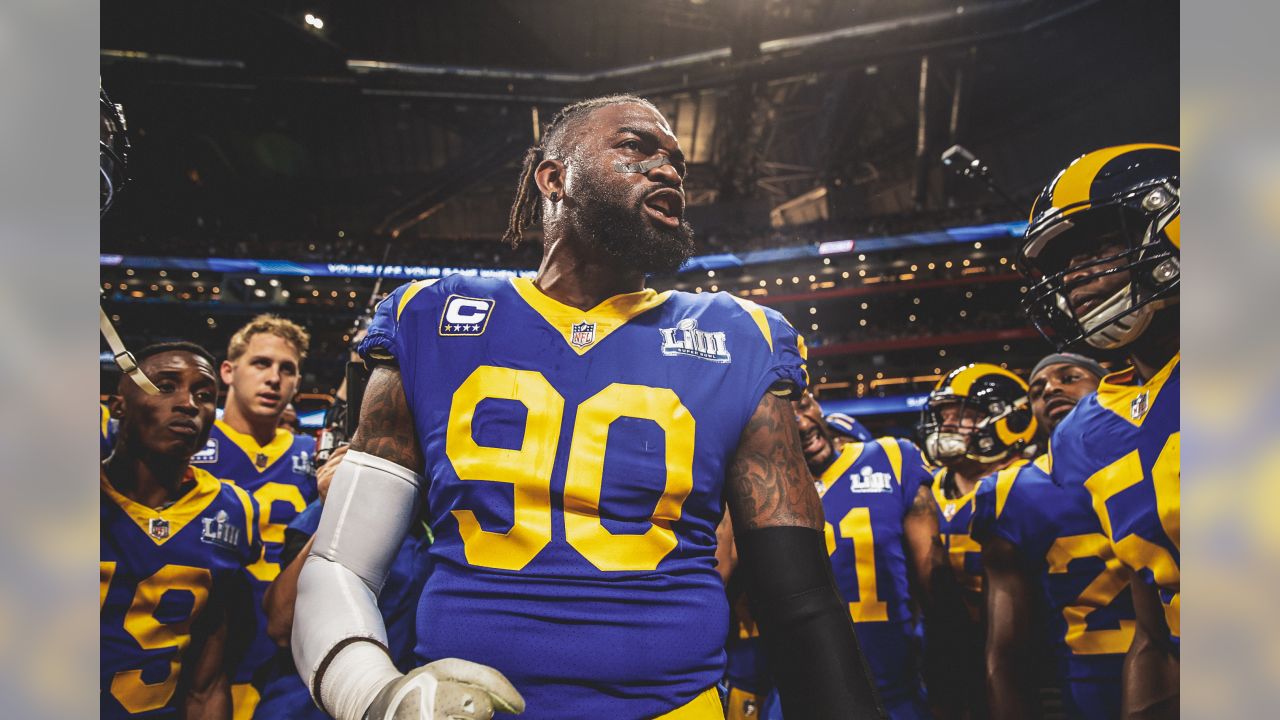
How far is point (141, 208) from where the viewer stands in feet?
56.1

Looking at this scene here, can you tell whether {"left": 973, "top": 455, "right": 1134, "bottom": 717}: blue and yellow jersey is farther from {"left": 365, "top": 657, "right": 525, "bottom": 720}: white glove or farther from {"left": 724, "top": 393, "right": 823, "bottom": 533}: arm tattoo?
{"left": 365, "top": 657, "right": 525, "bottom": 720}: white glove

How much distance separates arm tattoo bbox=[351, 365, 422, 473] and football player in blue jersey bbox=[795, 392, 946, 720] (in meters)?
2.55

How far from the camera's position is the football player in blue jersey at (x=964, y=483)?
4.23 m

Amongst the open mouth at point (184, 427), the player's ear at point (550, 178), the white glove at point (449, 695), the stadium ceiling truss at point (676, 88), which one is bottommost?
the white glove at point (449, 695)

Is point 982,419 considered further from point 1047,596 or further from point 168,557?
point 168,557

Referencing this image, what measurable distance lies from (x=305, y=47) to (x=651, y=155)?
16.0 m

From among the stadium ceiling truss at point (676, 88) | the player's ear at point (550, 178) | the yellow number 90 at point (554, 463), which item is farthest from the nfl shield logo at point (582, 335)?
the stadium ceiling truss at point (676, 88)

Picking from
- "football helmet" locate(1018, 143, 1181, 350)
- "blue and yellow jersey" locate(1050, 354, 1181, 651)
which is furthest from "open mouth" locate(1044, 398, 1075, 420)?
"football helmet" locate(1018, 143, 1181, 350)

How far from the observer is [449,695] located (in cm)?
102

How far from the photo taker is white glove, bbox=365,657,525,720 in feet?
3.33

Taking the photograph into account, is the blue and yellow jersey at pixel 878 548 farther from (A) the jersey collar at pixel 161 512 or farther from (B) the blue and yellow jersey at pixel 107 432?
(B) the blue and yellow jersey at pixel 107 432

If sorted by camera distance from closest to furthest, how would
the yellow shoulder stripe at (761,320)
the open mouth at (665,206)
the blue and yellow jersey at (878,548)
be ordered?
the yellow shoulder stripe at (761,320) → the open mouth at (665,206) → the blue and yellow jersey at (878,548)
